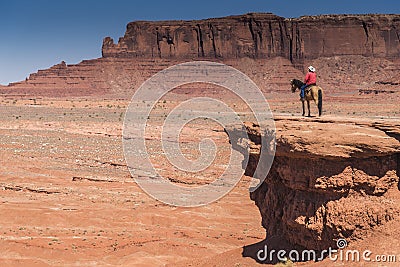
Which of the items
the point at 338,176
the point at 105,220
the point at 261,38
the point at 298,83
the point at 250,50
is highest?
the point at 261,38

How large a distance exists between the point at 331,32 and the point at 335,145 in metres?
115

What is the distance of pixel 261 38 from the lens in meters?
118

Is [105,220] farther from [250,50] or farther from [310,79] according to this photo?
[250,50]

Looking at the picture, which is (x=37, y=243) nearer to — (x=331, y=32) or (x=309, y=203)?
(x=309, y=203)

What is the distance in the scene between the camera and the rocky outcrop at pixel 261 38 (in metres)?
A: 114

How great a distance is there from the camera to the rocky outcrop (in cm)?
11419

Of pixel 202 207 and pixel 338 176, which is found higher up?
pixel 338 176

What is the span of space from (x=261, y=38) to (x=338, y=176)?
374ft

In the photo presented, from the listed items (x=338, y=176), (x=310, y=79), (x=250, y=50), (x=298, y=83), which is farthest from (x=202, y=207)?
(x=250, y=50)

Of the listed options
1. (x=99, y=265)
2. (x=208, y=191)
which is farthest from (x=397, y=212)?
(x=208, y=191)

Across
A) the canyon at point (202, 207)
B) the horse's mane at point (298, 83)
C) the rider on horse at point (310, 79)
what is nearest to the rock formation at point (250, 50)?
the canyon at point (202, 207)

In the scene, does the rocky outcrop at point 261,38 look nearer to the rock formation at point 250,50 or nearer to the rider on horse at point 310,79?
the rock formation at point 250,50

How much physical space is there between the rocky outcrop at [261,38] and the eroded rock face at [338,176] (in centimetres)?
11256

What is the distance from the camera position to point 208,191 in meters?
15.9
